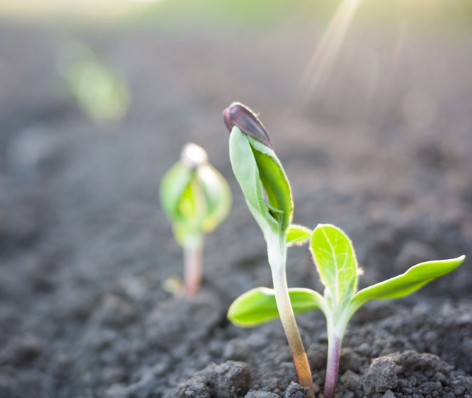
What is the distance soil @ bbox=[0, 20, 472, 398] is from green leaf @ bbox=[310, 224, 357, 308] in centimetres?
25

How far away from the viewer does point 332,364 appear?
3.94 feet

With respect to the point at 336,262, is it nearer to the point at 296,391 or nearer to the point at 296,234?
the point at 296,234

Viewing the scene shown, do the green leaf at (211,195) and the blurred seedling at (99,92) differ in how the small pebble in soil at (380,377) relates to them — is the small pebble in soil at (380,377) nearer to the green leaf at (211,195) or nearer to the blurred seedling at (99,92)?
the green leaf at (211,195)

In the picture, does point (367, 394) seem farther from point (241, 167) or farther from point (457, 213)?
point (457, 213)

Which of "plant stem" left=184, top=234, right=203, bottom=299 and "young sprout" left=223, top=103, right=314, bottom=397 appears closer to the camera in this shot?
"young sprout" left=223, top=103, right=314, bottom=397

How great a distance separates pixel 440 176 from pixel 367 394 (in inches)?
93.8

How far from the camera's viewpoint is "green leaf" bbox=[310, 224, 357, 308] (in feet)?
3.80

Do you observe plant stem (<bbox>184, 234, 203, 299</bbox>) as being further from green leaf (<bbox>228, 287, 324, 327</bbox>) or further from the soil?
Result: green leaf (<bbox>228, 287, 324, 327</bbox>)

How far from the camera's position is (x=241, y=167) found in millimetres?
1093

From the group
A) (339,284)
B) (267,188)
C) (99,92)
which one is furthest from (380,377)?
(99,92)

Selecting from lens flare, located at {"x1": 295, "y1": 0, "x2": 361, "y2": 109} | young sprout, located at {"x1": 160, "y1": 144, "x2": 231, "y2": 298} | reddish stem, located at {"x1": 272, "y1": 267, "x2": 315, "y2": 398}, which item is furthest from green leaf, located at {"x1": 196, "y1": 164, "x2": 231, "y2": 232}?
lens flare, located at {"x1": 295, "y1": 0, "x2": 361, "y2": 109}

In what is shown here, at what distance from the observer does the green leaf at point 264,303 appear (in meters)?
1.26

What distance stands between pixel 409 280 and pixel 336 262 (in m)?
0.19

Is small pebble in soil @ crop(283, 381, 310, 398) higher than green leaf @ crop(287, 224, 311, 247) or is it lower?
lower
